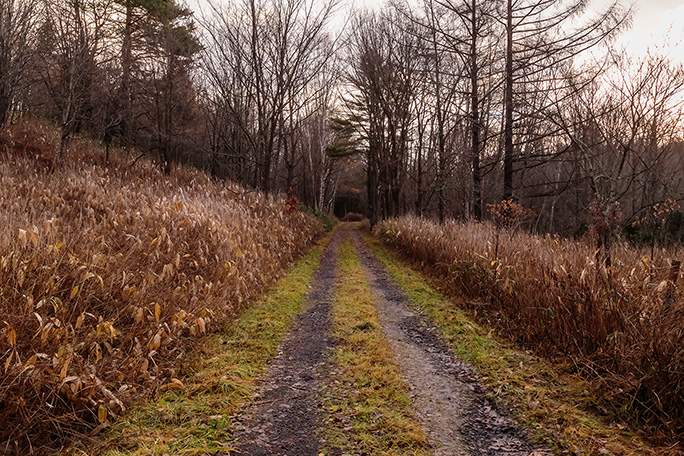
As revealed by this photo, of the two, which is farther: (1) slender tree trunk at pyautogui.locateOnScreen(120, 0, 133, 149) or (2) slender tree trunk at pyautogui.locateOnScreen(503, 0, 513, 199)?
(1) slender tree trunk at pyautogui.locateOnScreen(120, 0, 133, 149)

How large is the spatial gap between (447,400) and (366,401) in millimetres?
751

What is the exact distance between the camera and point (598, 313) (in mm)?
3492

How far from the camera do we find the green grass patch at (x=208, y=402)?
2.49m

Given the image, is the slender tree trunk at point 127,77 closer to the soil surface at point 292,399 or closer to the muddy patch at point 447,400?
the soil surface at point 292,399

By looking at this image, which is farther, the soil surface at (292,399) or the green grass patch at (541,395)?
the soil surface at (292,399)

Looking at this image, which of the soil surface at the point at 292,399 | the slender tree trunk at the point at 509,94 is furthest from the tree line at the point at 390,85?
the soil surface at the point at 292,399

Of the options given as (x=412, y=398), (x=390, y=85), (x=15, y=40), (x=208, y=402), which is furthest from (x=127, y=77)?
(x=412, y=398)

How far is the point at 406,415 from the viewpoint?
2906 millimetres

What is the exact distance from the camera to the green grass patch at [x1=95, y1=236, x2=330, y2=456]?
2494mm

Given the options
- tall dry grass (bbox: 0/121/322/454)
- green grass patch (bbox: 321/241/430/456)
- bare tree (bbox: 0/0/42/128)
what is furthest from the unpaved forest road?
bare tree (bbox: 0/0/42/128)

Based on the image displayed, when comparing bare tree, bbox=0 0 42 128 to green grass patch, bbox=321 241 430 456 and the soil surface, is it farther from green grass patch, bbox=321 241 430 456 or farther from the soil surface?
green grass patch, bbox=321 241 430 456

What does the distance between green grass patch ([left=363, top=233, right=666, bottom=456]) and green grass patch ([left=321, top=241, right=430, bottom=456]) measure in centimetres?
90

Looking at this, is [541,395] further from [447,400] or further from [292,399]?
[292,399]

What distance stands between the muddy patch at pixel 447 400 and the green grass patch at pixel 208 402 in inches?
60.7
